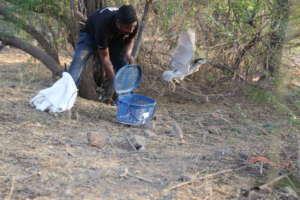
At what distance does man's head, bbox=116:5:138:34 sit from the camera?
4.46 meters

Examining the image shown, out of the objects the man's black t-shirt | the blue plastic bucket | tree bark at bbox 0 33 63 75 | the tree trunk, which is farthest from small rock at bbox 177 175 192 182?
the tree trunk

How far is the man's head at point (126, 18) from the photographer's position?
4.46 metres

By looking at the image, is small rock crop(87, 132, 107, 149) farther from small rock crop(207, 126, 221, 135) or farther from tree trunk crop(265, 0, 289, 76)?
tree trunk crop(265, 0, 289, 76)

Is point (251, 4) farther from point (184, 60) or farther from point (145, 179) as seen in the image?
point (145, 179)

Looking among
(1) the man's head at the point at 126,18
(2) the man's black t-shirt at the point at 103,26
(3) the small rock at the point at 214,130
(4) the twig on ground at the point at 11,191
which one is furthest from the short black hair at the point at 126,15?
(4) the twig on ground at the point at 11,191

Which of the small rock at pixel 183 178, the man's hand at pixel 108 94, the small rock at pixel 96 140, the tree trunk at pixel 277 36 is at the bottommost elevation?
the man's hand at pixel 108 94

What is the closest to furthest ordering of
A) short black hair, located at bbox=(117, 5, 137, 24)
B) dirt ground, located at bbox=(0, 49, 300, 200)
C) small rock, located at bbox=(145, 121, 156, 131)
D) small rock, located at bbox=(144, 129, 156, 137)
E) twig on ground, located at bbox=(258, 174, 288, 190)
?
dirt ground, located at bbox=(0, 49, 300, 200)
twig on ground, located at bbox=(258, 174, 288, 190)
short black hair, located at bbox=(117, 5, 137, 24)
small rock, located at bbox=(144, 129, 156, 137)
small rock, located at bbox=(145, 121, 156, 131)

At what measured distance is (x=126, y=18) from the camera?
4469 mm

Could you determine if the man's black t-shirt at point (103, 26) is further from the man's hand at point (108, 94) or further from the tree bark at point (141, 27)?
the man's hand at point (108, 94)

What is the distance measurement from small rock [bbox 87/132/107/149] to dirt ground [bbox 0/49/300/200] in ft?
0.04

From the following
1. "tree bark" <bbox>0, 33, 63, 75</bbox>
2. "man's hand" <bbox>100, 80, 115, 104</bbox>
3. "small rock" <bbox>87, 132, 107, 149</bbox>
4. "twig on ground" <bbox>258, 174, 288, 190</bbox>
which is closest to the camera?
"twig on ground" <bbox>258, 174, 288, 190</bbox>

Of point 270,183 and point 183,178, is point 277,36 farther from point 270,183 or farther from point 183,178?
point 183,178

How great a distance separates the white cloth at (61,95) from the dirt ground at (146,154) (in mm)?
122

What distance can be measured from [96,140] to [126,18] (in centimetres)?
126
